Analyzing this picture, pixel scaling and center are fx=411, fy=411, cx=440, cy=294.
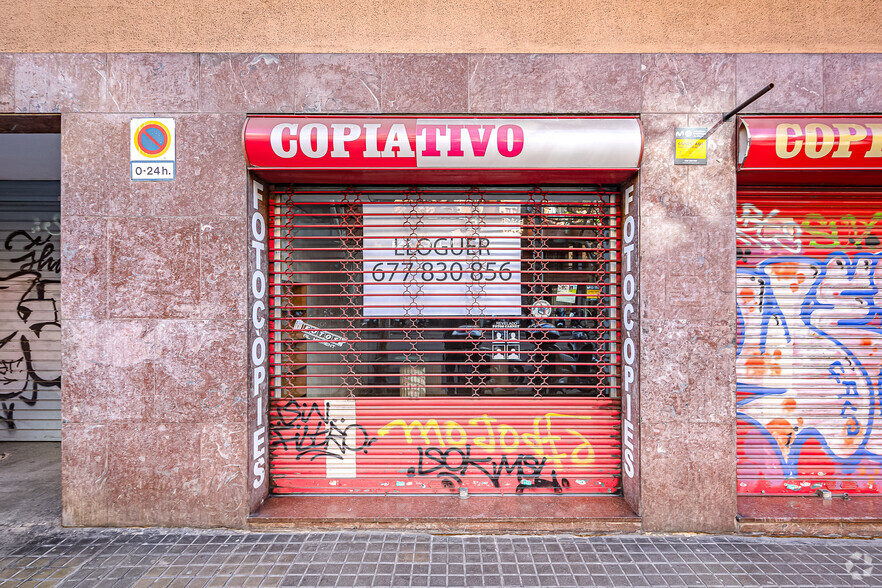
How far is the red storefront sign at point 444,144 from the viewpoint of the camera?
3818mm

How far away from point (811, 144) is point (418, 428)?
454 cm

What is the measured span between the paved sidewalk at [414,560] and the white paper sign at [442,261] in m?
2.12

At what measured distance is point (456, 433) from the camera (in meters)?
4.23

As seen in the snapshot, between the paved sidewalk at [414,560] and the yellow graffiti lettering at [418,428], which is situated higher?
the yellow graffiti lettering at [418,428]

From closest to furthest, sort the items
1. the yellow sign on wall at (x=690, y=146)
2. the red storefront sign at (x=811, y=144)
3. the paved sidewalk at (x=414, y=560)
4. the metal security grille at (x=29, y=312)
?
the paved sidewalk at (x=414, y=560) < the red storefront sign at (x=811, y=144) < the yellow sign on wall at (x=690, y=146) < the metal security grille at (x=29, y=312)

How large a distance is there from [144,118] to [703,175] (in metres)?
5.36

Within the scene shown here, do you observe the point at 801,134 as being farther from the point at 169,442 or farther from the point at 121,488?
the point at 121,488

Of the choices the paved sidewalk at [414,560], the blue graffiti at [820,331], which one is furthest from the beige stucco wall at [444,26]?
the paved sidewalk at [414,560]

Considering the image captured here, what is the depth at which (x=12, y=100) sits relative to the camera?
3922 mm

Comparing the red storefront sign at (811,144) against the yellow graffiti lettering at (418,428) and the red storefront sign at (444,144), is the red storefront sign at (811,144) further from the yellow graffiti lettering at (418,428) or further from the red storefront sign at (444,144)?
the yellow graffiti lettering at (418,428)

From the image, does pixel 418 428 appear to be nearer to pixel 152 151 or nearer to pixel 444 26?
pixel 152 151

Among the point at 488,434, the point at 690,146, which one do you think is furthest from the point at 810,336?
the point at 488,434

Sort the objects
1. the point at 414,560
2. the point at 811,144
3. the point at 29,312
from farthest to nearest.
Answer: the point at 29,312
the point at 811,144
the point at 414,560

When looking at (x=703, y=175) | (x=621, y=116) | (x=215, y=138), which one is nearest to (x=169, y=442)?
(x=215, y=138)
